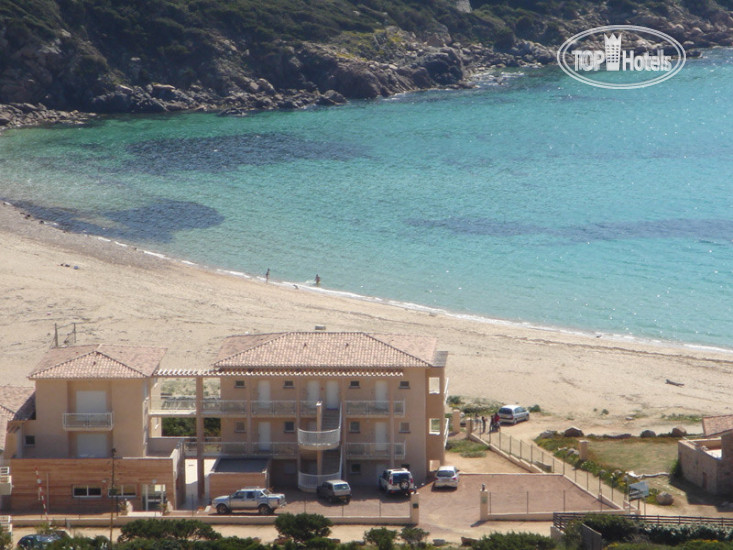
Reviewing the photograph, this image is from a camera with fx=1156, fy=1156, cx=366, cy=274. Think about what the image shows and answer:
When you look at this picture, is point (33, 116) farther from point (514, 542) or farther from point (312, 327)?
point (514, 542)

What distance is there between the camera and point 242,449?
37.5 meters

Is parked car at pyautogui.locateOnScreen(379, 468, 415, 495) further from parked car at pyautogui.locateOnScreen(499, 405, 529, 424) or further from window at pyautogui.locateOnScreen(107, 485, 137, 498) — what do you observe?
parked car at pyautogui.locateOnScreen(499, 405, 529, 424)

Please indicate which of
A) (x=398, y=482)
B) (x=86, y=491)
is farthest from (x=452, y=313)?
(x=86, y=491)

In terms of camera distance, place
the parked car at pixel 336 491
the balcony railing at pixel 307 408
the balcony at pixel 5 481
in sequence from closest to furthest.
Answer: the balcony at pixel 5 481
the parked car at pixel 336 491
the balcony railing at pixel 307 408

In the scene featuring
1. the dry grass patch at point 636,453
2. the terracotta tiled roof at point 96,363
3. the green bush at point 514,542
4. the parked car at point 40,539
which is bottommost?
the green bush at point 514,542

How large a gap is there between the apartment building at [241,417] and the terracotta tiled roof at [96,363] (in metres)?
0.05

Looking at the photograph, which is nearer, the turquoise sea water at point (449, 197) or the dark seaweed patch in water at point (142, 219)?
the turquoise sea water at point (449, 197)

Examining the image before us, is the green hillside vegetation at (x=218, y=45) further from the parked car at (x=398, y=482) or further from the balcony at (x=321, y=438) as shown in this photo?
the parked car at (x=398, y=482)

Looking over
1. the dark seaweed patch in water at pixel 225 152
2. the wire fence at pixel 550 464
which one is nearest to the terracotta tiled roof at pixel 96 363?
the wire fence at pixel 550 464

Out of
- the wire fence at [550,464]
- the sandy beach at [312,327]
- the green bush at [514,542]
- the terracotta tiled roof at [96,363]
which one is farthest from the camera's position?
the sandy beach at [312,327]

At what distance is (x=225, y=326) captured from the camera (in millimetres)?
56062

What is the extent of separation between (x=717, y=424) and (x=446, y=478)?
360 inches

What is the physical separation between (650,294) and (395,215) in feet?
76.1

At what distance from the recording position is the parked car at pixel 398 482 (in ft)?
116
